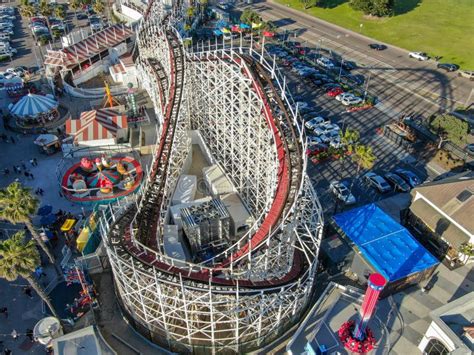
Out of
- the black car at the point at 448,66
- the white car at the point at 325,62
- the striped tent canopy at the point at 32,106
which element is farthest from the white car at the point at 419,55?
the striped tent canopy at the point at 32,106

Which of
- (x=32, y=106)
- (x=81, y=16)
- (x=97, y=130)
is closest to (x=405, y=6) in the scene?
(x=81, y=16)

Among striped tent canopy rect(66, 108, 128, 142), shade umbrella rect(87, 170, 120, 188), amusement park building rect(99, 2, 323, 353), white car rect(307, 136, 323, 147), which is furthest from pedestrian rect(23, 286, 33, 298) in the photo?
white car rect(307, 136, 323, 147)

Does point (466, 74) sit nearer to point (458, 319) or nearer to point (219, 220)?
point (458, 319)

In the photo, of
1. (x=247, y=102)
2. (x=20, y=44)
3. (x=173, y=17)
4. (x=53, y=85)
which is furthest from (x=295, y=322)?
(x=20, y=44)

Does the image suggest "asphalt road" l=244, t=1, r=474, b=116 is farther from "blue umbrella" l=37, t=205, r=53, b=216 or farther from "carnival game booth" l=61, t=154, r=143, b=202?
"blue umbrella" l=37, t=205, r=53, b=216

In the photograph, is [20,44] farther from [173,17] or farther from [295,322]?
→ [295,322]
